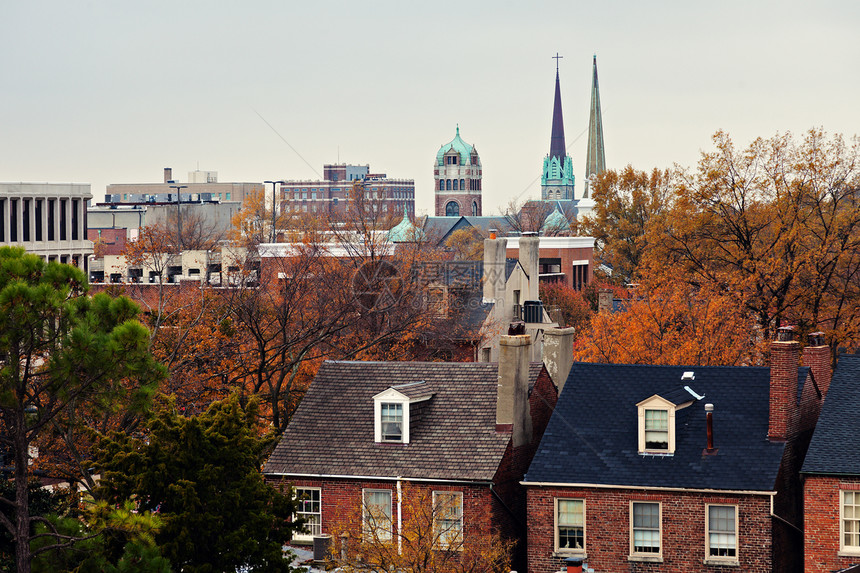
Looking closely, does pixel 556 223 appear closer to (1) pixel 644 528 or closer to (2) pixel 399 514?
(2) pixel 399 514

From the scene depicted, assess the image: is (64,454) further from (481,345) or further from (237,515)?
(481,345)

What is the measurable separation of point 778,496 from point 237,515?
12914 millimetres

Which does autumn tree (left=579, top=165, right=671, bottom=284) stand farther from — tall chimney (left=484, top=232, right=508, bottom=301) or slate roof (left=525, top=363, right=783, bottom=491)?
slate roof (left=525, top=363, right=783, bottom=491)

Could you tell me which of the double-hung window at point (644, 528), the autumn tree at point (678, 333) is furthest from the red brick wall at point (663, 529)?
the autumn tree at point (678, 333)

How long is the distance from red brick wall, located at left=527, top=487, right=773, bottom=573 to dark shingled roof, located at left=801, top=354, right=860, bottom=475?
1640 millimetres

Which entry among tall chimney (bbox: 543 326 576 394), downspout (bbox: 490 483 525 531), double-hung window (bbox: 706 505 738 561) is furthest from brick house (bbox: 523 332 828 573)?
tall chimney (bbox: 543 326 576 394)

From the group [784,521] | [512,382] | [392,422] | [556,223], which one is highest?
[556,223]

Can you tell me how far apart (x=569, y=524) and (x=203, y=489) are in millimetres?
9123

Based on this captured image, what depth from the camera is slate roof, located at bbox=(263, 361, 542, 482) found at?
102 ft

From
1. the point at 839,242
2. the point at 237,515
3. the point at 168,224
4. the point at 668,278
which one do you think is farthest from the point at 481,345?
the point at 168,224

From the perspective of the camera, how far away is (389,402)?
32.3 metres

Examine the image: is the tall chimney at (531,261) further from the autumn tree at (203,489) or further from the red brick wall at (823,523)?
the autumn tree at (203,489)

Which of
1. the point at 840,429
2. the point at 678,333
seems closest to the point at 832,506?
the point at 840,429

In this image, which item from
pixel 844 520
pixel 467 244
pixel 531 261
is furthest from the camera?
pixel 467 244
